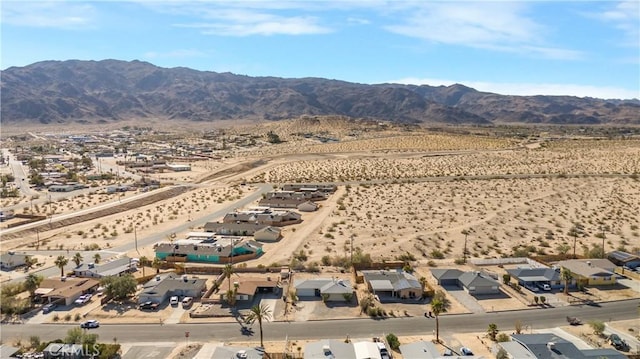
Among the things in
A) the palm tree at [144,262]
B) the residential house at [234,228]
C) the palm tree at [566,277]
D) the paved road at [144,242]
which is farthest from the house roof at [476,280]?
the paved road at [144,242]

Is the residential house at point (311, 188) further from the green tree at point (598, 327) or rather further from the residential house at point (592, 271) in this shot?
the green tree at point (598, 327)

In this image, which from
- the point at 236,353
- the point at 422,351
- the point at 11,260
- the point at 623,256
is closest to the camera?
the point at 236,353

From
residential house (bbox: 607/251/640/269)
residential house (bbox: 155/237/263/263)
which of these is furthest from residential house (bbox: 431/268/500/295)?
residential house (bbox: 155/237/263/263)

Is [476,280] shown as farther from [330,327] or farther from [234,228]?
[234,228]

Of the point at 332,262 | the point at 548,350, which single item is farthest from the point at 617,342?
the point at 332,262

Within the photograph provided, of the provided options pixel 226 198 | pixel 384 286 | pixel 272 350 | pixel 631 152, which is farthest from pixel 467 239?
pixel 631 152
